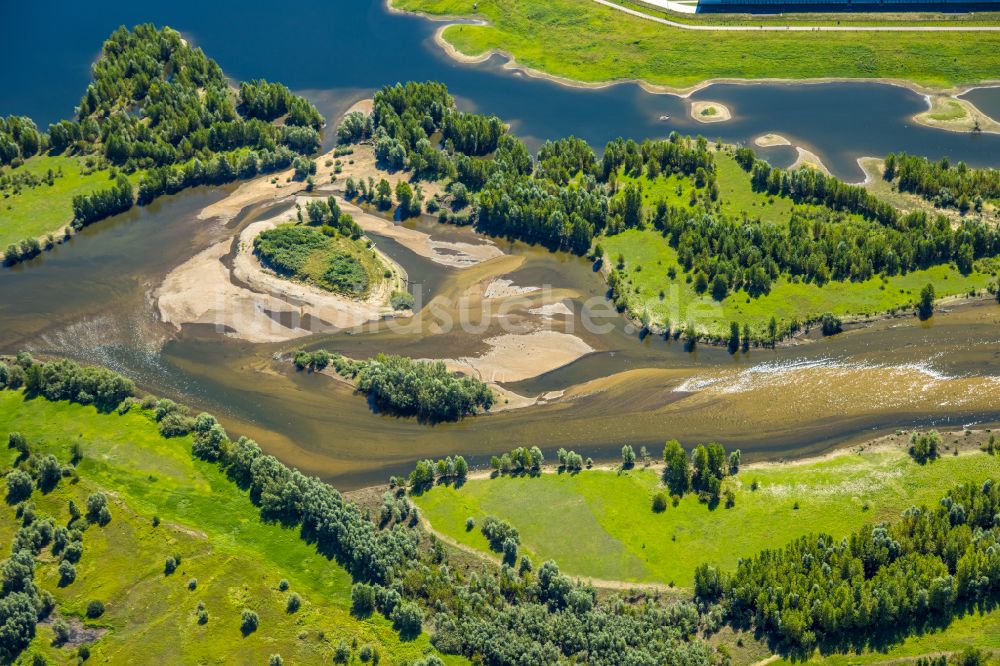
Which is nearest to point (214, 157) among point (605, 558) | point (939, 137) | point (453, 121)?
point (453, 121)

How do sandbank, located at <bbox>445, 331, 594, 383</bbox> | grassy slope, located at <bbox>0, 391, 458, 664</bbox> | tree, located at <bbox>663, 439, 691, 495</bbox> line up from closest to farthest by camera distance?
1. grassy slope, located at <bbox>0, 391, 458, 664</bbox>
2. tree, located at <bbox>663, 439, 691, 495</bbox>
3. sandbank, located at <bbox>445, 331, 594, 383</bbox>

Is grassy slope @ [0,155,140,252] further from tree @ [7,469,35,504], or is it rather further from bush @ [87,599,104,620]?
bush @ [87,599,104,620]

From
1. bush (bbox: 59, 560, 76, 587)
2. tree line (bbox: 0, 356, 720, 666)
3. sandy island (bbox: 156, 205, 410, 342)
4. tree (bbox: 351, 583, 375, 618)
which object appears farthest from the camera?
sandy island (bbox: 156, 205, 410, 342)

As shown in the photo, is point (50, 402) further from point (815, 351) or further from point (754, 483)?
point (815, 351)

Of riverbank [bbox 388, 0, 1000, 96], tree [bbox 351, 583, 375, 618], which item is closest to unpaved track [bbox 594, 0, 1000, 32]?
riverbank [bbox 388, 0, 1000, 96]

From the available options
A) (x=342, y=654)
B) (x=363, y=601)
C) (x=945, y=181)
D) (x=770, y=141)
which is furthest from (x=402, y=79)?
(x=342, y=654)

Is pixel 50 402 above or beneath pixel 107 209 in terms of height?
beneath

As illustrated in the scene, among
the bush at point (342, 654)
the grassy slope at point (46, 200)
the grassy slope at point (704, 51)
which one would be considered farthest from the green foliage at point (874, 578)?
the grassy slope at point (46, 200)
